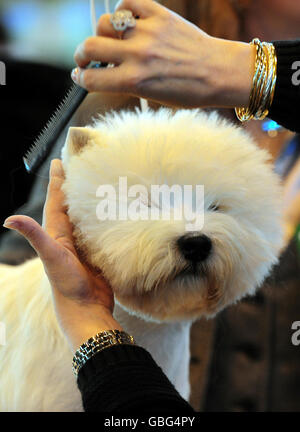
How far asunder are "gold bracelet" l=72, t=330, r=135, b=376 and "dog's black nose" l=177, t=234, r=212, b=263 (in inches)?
5.6

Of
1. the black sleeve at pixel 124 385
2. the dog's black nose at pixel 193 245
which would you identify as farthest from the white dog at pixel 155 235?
the black sleeve at pixel 124 385

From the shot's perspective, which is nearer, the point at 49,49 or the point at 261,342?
the point at 49,49

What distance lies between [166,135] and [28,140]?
0.19 m

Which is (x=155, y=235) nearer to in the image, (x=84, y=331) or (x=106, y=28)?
(x=84, y=331)

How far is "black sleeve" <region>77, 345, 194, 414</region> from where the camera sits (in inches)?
21.4

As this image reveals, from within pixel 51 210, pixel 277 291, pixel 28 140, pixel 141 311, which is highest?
pixel 28 140

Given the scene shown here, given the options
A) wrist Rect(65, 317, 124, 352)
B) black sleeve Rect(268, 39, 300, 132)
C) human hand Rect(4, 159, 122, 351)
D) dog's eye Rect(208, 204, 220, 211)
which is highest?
black sleeve Rect(268, 39, 300, 132)

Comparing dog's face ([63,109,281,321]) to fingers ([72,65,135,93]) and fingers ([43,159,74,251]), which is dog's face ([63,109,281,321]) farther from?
fingers ([72,65,135,93])

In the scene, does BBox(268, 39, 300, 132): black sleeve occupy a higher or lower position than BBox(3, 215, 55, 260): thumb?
higher

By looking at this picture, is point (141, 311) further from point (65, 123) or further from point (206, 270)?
point (65, 123)

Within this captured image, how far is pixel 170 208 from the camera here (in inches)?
25.6

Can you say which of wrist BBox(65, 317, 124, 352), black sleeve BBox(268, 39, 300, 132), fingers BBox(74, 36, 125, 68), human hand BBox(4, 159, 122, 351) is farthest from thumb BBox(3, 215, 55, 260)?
black sleeve BBox(268, 39, 300, 132)

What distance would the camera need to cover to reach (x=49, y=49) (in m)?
0.62
